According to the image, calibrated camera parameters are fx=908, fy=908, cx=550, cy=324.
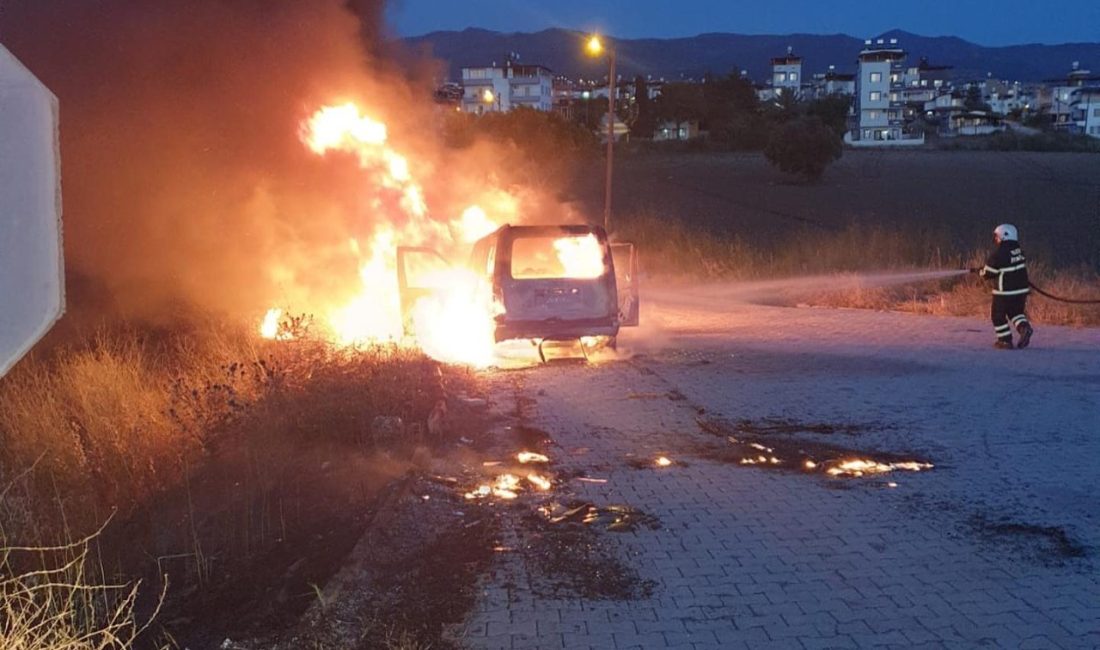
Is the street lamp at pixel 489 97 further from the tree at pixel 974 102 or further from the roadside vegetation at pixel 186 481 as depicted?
the tree at pixel 974 102

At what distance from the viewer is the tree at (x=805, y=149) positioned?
44.7m

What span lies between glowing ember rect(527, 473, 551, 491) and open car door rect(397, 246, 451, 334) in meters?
5.23

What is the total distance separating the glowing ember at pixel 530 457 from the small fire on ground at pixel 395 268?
3.56 m

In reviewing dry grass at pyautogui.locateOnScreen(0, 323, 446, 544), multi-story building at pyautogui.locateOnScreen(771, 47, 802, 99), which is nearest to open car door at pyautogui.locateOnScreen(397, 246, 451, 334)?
dry grass at pyautogui.locateOnScreen(0, 323, 446, 544)

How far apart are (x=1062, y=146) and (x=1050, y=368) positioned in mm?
66749

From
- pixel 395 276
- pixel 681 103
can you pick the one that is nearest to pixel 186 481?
pixel 395 276

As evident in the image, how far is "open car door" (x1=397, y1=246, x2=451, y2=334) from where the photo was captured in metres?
11.2

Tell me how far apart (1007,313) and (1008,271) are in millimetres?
519

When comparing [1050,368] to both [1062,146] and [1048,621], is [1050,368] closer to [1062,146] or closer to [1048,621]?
[1048,621]

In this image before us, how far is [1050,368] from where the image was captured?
9828 millimetres

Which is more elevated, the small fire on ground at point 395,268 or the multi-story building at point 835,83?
the multi-story building at point 835,83

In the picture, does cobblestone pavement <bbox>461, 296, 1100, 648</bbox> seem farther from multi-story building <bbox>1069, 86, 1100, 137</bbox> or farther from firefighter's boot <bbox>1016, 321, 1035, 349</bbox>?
multi-story building <bbox>1069, 86, 1100, 137</bbox>

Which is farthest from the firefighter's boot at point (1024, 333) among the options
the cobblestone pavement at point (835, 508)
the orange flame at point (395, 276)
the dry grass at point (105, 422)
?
the dry grass at point (105, 422)

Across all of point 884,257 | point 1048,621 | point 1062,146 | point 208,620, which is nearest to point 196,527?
point 208,620
